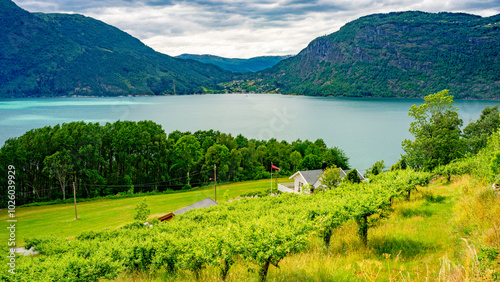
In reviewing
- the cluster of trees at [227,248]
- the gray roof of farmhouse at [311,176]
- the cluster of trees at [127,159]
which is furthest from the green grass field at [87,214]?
the cluster of trees at [227,248]

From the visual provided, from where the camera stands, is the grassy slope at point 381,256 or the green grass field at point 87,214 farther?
the green grass field at point 87,214

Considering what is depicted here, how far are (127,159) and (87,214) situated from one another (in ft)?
65.2

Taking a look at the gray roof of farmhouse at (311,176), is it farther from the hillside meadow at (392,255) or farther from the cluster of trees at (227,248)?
the cluster of trees at (227,248)

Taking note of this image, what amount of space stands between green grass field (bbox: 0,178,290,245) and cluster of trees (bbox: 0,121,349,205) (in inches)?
240

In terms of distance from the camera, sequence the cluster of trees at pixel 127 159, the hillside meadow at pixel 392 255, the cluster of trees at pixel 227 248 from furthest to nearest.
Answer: the cluster of trees at pixel 127 159, the cluster of trees at pixel 227 248, the hillside meadow at pixel 392 255

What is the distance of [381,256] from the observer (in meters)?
7.89

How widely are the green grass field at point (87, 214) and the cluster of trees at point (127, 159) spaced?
6095 millimetres

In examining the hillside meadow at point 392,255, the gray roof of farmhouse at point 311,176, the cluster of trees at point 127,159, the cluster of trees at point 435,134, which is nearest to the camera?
the hillside meadow at point 392,255

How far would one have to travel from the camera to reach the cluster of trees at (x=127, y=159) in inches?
1893

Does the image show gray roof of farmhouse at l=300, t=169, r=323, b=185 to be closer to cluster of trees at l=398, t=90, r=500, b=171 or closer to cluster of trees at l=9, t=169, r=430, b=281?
cluster of trees at l=398, t=90, r=500, b=171

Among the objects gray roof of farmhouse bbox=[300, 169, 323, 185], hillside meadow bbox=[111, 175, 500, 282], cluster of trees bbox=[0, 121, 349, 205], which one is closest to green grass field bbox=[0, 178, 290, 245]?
cluster of trees bbox=[0, 121, 349, 205]

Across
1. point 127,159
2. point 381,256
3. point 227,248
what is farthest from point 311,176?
point 127,159

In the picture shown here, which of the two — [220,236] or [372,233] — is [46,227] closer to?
[220,236]

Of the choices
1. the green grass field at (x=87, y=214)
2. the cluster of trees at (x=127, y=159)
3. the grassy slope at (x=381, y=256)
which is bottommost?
the green grass field at (x=87, y=214)
